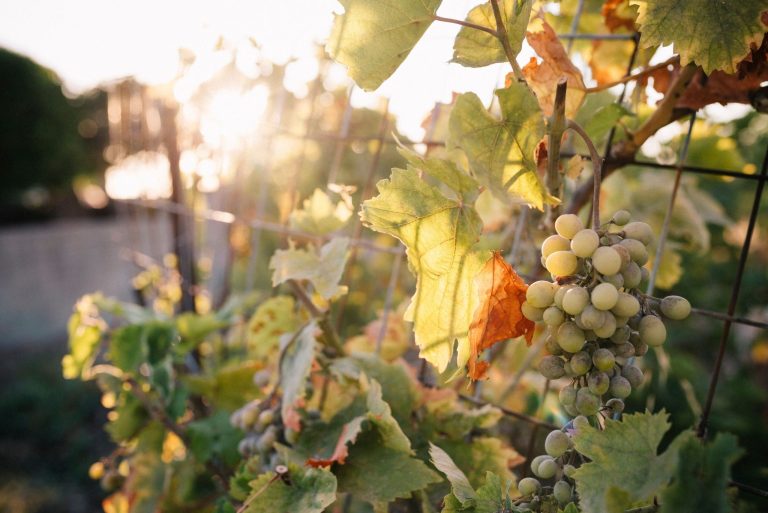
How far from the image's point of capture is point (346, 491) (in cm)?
72

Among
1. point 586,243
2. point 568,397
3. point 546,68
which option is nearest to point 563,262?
point 586,243

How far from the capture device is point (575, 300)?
0.50 meters

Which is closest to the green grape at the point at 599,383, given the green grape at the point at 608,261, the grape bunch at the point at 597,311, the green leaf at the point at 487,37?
the grape bunch at the point at 597,311

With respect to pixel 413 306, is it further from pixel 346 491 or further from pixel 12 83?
pixel 12 83

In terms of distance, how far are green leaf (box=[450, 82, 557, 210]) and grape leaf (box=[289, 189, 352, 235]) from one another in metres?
0.30

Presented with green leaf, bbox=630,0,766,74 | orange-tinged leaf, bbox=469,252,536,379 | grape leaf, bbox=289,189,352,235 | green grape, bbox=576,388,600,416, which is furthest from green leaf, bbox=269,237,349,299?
green leaf, bbox=630,0,766,74

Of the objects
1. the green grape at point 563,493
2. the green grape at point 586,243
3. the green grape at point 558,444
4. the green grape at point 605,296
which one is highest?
the green grape at point 586,243

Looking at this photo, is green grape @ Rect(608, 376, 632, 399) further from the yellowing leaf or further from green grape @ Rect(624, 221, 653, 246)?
the yellowing leaf

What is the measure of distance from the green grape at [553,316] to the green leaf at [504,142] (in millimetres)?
100

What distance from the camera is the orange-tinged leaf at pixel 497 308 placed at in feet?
1.85

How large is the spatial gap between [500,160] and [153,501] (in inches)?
37.1

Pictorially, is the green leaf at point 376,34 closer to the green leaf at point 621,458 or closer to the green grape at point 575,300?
the green grape at point 575,300

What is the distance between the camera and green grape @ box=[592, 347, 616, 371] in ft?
1.69

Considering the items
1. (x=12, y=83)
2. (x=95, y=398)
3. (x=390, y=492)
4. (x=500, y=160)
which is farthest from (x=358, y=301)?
(x=12, y=83)
